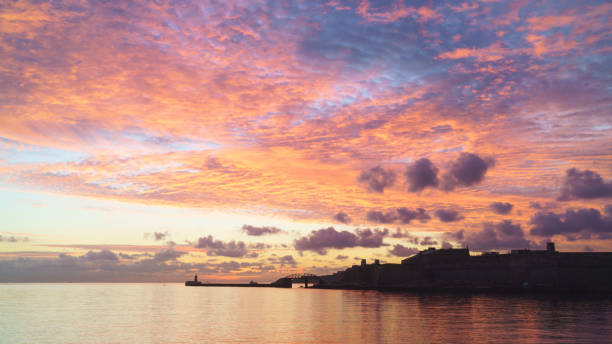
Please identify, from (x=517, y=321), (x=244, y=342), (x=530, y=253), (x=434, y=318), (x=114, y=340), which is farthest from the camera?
(x=530, y=253)

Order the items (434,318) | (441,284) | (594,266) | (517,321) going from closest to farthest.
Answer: (517,321)
(434,318)
(594,266)
(441,284)

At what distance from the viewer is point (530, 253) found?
170 metres

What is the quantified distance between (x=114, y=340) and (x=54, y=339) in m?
8.44

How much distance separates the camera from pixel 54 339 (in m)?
54.2

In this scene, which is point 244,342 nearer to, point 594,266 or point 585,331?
point 585,331

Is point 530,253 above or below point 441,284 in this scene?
above

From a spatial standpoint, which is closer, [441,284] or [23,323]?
[23,323]

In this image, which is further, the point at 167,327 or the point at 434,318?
the point at 434,318

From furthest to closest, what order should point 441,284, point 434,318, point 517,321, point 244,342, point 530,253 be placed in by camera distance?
point 441,284 < point 530,253 < point 434,318 < point 517,321 < point 244,342

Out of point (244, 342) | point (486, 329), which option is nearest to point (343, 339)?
point (244, 342)

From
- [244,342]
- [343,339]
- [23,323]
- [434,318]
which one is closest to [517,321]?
[434,318]

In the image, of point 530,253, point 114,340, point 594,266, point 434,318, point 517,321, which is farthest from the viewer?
point 530,253

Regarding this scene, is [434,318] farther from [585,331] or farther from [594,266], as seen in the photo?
[594,266]

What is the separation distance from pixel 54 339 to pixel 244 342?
24.3m
